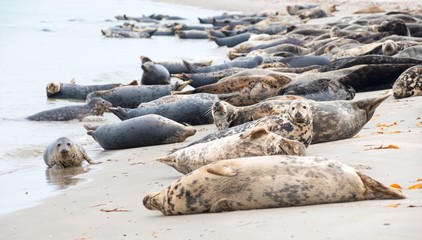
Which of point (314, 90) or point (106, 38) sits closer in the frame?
point (314, 90)

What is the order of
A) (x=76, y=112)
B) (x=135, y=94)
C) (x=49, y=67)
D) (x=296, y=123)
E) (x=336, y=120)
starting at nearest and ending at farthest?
1. (x=296, y=123)
2. (x=336, y=120)
3. (x=76, y=112)
4. (x=135, y=94)
5. (x=49, y=67)

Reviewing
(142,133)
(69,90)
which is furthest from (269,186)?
(69,90)

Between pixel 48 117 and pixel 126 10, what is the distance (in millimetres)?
31287

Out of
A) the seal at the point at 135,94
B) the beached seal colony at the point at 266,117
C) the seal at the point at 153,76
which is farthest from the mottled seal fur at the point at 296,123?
the seal at the point at 153,76

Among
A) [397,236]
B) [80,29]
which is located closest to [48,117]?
[397,236]

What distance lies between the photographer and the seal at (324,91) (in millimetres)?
7598

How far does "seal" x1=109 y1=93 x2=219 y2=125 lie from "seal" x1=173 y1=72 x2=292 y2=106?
0.24 meters

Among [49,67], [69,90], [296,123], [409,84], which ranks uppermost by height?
[296,123]

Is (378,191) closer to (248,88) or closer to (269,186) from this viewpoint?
(269,186)

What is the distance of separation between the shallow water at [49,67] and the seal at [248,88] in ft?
4.76

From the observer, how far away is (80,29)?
90.8ft

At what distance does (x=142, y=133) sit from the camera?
7617mm

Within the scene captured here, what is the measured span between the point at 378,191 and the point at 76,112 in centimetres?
658

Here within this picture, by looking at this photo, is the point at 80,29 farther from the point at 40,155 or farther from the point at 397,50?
the point at 40,155
